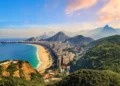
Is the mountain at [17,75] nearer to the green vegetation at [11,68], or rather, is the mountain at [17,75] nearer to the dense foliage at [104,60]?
the green vegetation at [11,68]

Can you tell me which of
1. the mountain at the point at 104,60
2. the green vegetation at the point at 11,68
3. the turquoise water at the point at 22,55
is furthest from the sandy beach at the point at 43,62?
the green vegetation at the point at 11,68

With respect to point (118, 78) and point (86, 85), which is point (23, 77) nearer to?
point (86, 85)

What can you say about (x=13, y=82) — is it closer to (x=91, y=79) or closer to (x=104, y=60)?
(x=91, y=79)

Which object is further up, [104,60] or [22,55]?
[104,60]

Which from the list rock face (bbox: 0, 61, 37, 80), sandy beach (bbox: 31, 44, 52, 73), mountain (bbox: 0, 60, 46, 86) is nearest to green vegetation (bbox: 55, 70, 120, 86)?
mountain (bbox: 0, 60, 46, 86)

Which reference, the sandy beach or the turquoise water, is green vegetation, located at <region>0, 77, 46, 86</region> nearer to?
the sandy beach

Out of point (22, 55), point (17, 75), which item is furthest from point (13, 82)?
point (22, 55)
